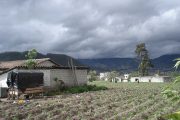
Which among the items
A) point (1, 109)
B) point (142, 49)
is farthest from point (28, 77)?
point (142, 49)

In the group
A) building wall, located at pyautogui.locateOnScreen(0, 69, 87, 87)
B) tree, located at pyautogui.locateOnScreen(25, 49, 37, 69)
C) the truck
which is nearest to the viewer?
the truck

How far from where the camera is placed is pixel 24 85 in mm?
21344

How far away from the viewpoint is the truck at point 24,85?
2047 centimetres

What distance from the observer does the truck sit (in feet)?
67.2

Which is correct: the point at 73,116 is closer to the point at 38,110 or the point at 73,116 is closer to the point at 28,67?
the point at 38,110

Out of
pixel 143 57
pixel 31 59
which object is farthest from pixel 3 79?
pixel 143 57

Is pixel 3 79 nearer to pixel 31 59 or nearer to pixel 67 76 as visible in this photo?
pixel 31 59

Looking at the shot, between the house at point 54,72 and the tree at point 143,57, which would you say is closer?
the house at point 54,72

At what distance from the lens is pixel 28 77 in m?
21.7

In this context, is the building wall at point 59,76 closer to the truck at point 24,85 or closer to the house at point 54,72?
the house at point 54,72

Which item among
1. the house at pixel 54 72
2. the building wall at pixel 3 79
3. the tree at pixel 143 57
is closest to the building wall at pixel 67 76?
the house at pixel 54 72

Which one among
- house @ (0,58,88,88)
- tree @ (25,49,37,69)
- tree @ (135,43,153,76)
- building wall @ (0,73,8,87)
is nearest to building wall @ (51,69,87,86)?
house @ (0,58,88,88)

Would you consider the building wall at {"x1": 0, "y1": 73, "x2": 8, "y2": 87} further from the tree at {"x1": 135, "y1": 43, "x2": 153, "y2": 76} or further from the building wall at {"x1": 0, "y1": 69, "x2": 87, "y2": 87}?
the tree at {"x1": 135, "y1": 43, "x2": 153, "y2": 76}

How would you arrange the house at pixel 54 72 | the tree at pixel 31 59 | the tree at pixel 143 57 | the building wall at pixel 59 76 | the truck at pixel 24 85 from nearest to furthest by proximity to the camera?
the truck at pixel 24 85 → the house at pixel 54 72 → the building wall at pixel 59 76 → the tree at pixel 31 59 → the tree at pixel 143 57
